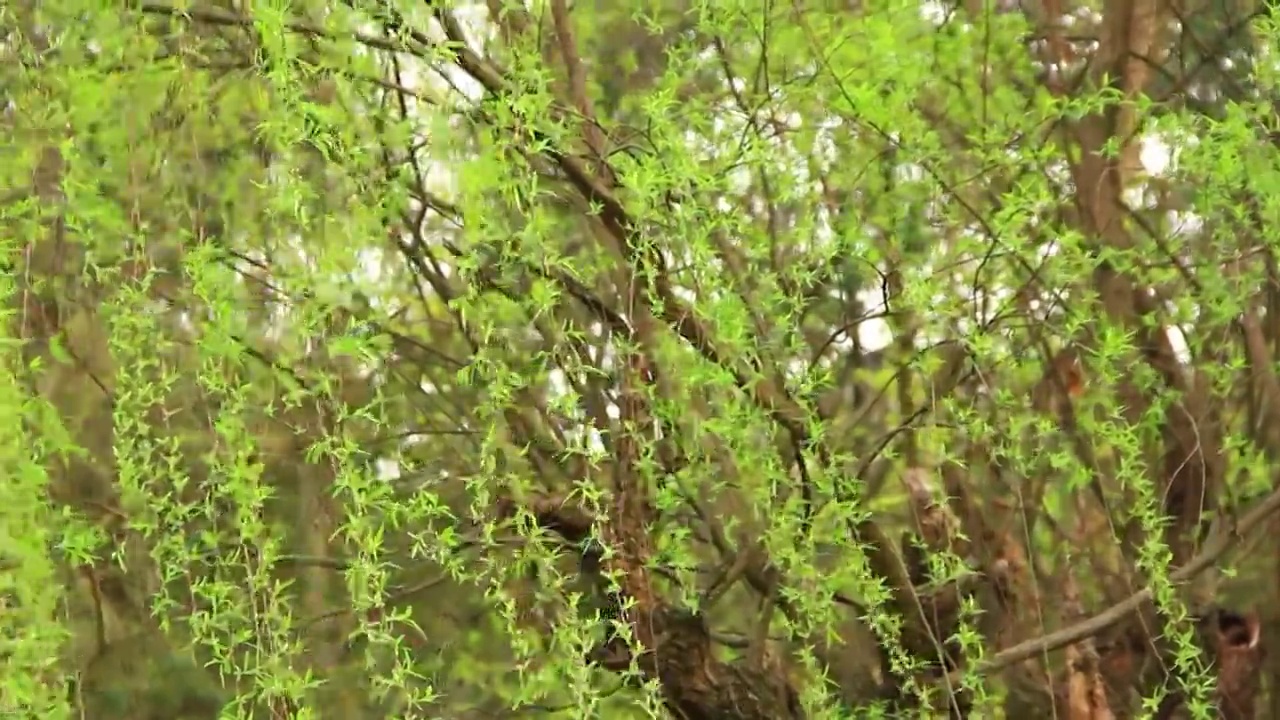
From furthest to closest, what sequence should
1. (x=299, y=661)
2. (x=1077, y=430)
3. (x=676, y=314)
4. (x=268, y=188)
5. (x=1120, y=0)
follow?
(x=1120, y=0), (x=1077, y=430), (x=299, y=661), (x=676, y=314), (x=268, y=188)

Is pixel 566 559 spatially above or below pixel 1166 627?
above

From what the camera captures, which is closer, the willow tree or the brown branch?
the willow tree

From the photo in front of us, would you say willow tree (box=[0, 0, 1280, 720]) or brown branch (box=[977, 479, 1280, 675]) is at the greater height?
willow tree (box=[0, 0, 1280, 720])

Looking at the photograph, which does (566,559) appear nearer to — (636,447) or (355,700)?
(636,447)

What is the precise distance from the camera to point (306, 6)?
1510 mm

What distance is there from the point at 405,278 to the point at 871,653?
0.77m

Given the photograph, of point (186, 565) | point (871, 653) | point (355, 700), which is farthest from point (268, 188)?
point (871, 653)

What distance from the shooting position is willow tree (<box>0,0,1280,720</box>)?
1.44m

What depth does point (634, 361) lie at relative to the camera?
154 cm

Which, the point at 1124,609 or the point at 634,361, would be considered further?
the point at 1124,609

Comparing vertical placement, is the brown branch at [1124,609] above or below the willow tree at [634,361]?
below

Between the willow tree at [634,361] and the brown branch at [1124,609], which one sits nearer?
the willow tree at [634,361]

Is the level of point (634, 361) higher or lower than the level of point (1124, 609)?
higher

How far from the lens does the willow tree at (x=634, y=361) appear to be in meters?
1.44
